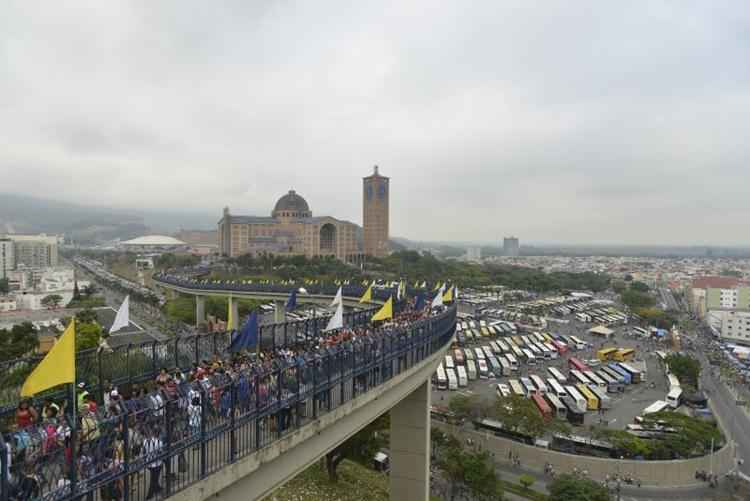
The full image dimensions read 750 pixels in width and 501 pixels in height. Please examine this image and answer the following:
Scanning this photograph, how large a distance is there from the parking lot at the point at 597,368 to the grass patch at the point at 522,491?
5937 mm

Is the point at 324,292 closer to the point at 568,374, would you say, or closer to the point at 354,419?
the point at 568,374

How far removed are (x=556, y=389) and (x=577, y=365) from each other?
9.04 meters

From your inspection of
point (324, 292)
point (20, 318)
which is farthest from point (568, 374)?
point (20, 318)

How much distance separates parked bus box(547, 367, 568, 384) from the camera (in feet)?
125

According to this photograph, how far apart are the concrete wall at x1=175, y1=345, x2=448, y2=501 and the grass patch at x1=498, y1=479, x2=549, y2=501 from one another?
11.9 m

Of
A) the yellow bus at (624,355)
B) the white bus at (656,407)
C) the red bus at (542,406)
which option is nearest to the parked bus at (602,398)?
the white bus at (656,407)

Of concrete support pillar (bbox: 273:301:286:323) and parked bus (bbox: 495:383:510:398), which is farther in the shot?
concrete support pillar (bbox: 273:301:286:323)

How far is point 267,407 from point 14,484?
377 centimetres

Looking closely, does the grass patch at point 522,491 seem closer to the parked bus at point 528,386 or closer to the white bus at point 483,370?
the parked bus at point 528,386

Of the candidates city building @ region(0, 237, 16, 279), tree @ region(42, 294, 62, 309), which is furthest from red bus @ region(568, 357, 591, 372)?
city building @ region(0, 237, 16, 279)

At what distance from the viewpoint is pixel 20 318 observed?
5066cm

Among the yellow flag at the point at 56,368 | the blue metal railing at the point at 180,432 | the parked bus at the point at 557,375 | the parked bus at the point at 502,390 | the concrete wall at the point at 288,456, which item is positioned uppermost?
the yellow flag at the point at 56,368

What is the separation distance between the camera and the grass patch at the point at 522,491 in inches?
839

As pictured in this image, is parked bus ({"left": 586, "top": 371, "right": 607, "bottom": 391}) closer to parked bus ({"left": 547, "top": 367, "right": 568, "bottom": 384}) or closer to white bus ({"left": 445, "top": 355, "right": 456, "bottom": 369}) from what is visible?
parked bus ({"left": 547, "top": 367, "right": 568, "bottom": 384})
